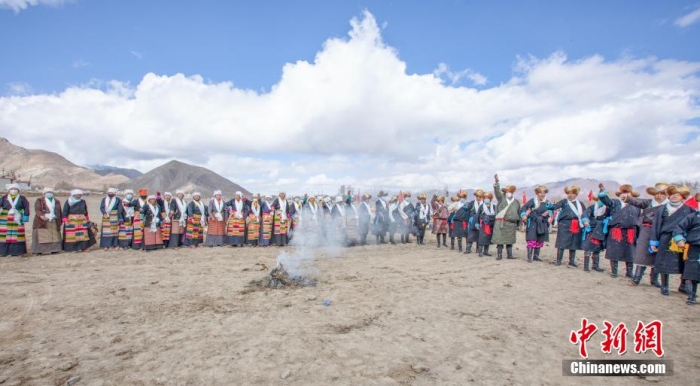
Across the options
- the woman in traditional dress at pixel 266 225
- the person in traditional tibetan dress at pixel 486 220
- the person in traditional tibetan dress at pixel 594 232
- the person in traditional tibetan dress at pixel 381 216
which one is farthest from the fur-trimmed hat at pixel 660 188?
the woman in traditional dress at pixel 266 225

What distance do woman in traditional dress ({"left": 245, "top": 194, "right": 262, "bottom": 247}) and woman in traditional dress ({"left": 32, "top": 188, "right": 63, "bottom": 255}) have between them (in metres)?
6.18

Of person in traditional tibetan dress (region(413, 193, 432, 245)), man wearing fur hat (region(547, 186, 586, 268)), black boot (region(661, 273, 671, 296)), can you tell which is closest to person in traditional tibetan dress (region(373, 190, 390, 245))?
person in traditional tibetan dress (region(413, 193, 432, 245))

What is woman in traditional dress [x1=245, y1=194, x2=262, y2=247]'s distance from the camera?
14.3m

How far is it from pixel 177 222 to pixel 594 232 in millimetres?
13664

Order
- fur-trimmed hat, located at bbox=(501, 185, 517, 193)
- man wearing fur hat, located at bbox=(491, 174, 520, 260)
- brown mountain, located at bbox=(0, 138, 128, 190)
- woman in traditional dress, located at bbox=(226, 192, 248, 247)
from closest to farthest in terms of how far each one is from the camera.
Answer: man wearing fur hat, located at bbox=(491, 174, 520, 260)
fur-trimmed hat, located at bbox=(501, 185, 517, 193)
woman in traditional dress, located at bbox=(226, 192, 248, 247)
brown mountain, located at bbox=(0, 138, 128, 190)

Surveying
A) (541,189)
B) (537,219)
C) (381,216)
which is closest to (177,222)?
(381,216)

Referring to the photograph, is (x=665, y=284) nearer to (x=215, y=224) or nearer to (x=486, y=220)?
(x=486, y=220)

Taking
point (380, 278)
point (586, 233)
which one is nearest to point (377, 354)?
point (380, 278)

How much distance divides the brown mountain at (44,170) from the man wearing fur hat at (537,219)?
11364cm

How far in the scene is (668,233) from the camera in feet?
23.1

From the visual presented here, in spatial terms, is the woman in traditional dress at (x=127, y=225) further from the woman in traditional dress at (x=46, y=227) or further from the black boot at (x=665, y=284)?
the black boot at (x=665, y=284)

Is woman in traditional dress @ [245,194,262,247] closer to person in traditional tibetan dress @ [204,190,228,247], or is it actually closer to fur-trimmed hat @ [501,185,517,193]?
person in traditional tibetan dress @ [204,190,228,247]

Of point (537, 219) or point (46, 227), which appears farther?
point (46, 227)
